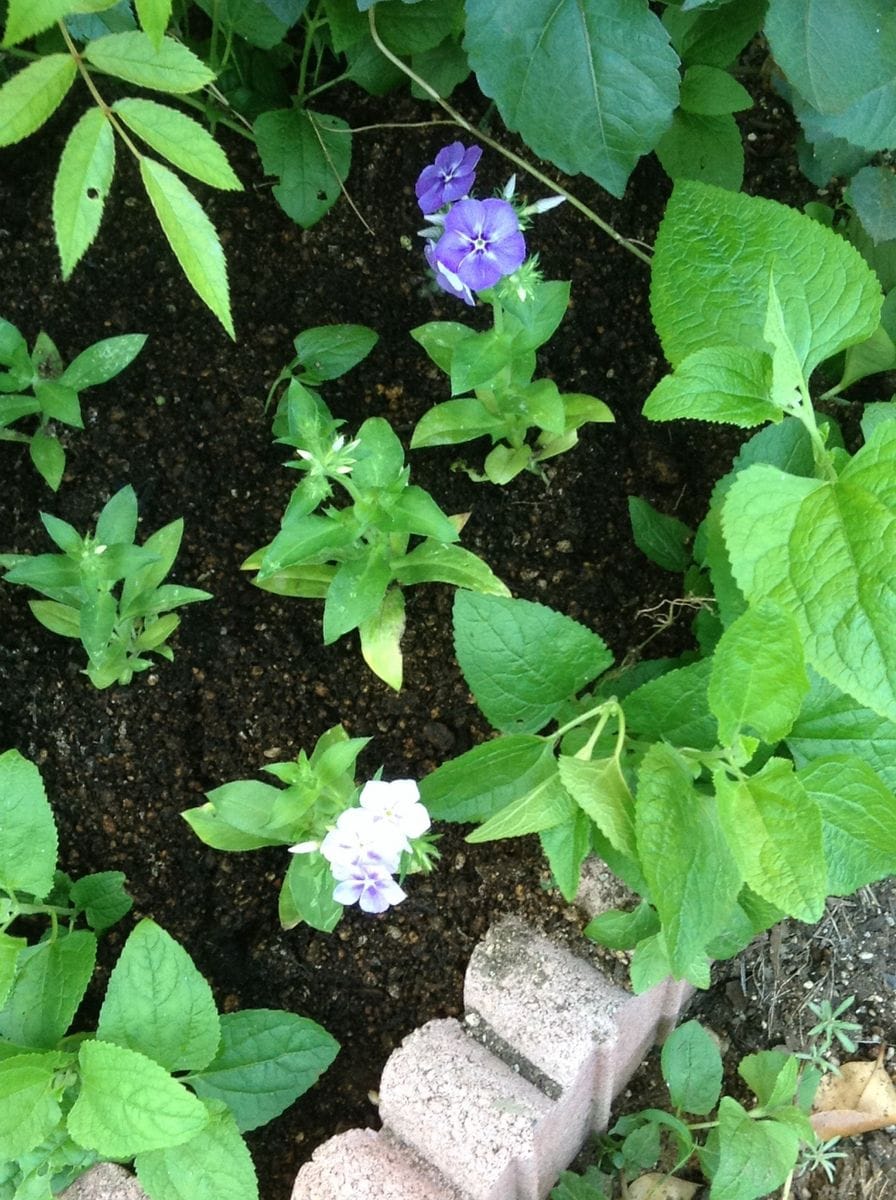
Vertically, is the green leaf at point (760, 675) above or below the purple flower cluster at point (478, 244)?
below

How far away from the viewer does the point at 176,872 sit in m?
1.79

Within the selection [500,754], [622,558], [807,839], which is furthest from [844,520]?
[622,558]

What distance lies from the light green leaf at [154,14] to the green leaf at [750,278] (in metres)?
0.75

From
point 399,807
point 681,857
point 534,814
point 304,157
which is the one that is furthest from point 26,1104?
point 304,157

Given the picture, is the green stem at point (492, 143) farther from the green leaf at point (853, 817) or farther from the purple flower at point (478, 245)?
the green leaf at point (853, 817)

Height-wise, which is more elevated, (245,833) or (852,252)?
(852,252)

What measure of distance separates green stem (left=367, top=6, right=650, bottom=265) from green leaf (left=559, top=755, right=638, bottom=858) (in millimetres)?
799

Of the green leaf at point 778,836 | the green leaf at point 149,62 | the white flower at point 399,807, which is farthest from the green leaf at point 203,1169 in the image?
the green leaf at point 149,62

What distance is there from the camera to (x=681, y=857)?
1209 millimetres

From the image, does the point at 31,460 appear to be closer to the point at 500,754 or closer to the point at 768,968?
the point at 500,754

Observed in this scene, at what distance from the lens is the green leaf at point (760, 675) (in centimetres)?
108

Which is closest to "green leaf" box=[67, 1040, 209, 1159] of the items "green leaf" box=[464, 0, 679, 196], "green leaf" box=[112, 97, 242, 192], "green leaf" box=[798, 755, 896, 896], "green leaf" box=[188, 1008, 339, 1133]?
"green leaf" box=[188, 1008, 339, 1133]

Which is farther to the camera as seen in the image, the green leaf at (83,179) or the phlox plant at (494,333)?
the phlox plant at (494,333)

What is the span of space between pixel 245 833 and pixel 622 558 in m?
0.77
